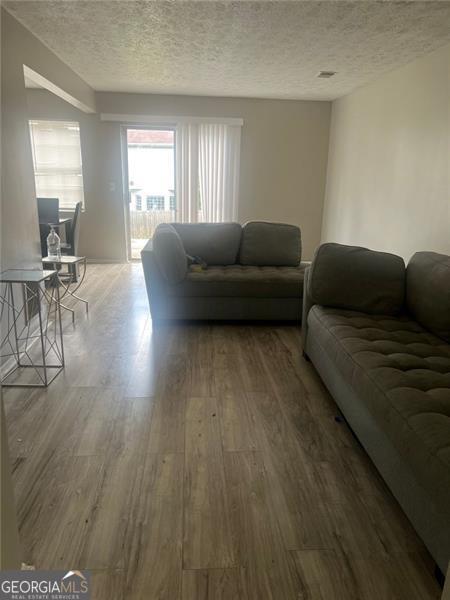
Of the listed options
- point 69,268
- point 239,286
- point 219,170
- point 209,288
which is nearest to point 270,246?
point 239,286

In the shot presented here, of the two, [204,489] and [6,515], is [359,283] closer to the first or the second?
[204,489]

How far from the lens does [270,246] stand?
13.3 feet

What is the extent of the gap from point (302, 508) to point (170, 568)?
1.90 feet

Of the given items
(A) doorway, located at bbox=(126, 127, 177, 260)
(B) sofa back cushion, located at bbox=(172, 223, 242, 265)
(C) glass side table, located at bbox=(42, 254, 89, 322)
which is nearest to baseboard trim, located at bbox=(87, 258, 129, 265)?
(A) doorway, located at bbox=(126, 127, 177, 260)

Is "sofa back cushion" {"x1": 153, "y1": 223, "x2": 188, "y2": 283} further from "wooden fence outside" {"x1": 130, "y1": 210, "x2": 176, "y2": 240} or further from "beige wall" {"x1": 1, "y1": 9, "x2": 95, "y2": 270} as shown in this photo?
"wooden fence outside" {"x1": 130, "y1": 210, "x2": 176, "y2": 240}

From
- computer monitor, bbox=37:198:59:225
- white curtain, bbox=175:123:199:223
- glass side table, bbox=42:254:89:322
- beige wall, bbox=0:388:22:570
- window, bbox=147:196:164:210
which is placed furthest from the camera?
window, bbox=147:196:164:210

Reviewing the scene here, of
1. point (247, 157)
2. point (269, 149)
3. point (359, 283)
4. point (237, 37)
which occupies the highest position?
point (237, 37)

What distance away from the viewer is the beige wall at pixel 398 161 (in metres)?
3.20

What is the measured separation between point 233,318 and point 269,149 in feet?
10.7

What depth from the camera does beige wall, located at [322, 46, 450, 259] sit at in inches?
126

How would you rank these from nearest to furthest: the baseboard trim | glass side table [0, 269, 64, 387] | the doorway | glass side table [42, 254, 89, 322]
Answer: glass side table [0, 269, 64, 387] → glass side table [42, 254, 89, 322] → the doorway → the baseboard trim

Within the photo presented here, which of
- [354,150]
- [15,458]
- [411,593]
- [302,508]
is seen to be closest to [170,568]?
[302,508]

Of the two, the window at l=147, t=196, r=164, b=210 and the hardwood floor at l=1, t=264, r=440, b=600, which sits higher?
the window at l=147, t=196, r=164, b=210

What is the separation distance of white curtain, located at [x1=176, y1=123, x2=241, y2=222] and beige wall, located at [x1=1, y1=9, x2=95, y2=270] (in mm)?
2595
